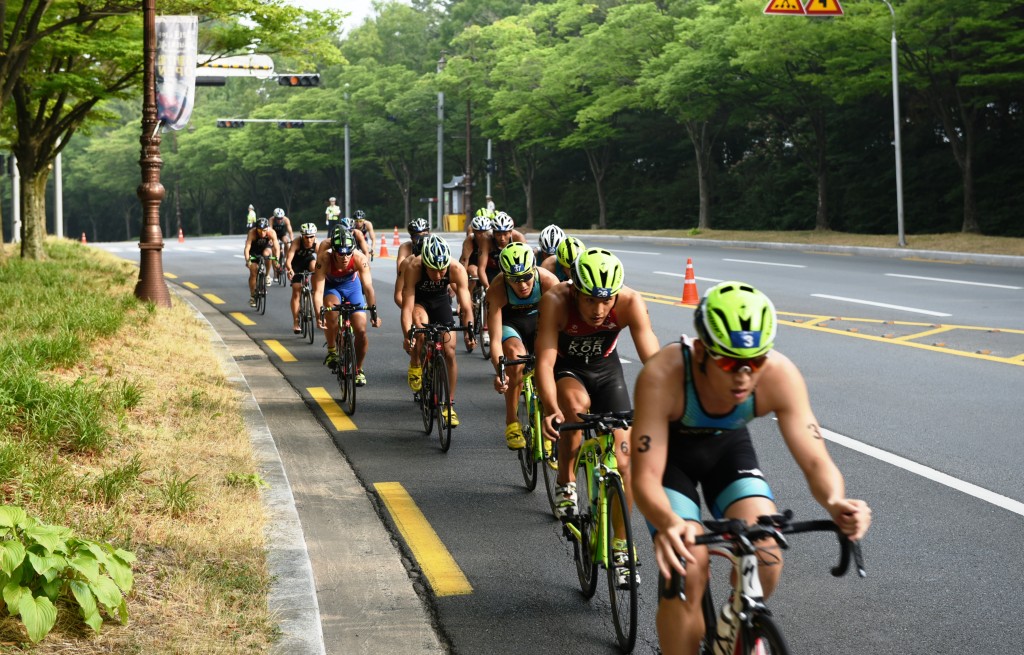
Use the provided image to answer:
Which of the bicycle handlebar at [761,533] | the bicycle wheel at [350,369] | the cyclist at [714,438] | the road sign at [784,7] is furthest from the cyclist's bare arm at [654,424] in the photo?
the road sign at [784,7]

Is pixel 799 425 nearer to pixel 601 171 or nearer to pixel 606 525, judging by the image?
pixel 606 525

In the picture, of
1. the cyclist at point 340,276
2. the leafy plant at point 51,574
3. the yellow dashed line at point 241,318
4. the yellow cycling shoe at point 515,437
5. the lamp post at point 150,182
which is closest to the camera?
the leafy plant at point 51,574

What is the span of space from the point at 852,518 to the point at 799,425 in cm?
52

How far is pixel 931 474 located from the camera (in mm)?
8188

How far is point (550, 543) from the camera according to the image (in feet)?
22.2

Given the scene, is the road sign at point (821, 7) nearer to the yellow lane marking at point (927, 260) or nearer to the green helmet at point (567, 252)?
the yellow lane marking at point (927, 260)

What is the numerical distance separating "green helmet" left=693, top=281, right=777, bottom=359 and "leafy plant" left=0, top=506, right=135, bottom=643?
8.63 ft

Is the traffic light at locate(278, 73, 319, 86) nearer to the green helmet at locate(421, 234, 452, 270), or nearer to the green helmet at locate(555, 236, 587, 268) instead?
the green helmet at locate(421, 234, 452, 270)

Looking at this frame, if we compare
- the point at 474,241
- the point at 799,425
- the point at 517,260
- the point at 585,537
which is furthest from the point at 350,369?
the point at 799,425

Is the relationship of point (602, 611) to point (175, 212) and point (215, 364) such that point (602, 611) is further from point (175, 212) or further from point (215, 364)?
point (175, 212)

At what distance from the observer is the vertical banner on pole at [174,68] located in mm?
17609

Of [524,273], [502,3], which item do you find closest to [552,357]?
[524,273]

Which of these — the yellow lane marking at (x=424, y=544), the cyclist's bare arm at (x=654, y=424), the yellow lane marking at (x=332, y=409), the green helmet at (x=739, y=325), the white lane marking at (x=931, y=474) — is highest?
the green helmet at (x=739, y=325)

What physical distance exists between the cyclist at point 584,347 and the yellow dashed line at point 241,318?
1394cm
